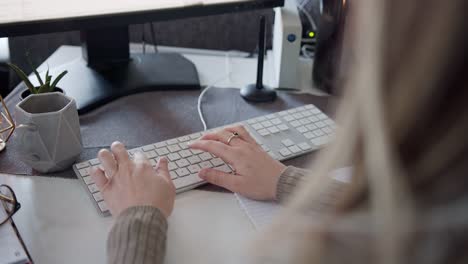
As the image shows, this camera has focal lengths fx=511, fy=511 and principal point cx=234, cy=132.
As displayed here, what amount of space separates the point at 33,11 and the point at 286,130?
0.39 metres

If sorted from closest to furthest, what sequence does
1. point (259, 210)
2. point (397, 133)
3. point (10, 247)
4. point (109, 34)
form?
1. point (397, 133)
2. point (10, 247)
3. point (259, 210)
4. point (109, 34)

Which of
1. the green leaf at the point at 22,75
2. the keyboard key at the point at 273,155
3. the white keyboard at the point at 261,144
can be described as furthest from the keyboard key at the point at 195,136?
the green leaf at the point at 22,75

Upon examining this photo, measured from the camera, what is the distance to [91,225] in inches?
22.9

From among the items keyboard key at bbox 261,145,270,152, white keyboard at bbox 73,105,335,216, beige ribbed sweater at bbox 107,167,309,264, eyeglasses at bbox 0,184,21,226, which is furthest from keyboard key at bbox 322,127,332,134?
eyeglasses at bbox 0,184,21,226

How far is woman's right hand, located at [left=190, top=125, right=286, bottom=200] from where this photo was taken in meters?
0.63

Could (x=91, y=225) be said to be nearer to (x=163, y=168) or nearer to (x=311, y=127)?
(x=163, y=168)

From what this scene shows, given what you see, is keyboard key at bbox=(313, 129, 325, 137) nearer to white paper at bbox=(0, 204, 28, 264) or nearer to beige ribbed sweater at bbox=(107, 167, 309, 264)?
beige ribbed sweater at bbox=(107, 167, 309, 264)

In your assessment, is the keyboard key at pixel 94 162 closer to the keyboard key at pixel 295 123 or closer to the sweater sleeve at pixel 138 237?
the sweater sleeve at pixel 138 237

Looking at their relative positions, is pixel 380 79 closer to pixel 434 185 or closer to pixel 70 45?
pixel 434 185

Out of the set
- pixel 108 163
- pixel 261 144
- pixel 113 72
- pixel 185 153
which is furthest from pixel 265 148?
pixel 113 72

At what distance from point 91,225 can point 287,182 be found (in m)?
0.24

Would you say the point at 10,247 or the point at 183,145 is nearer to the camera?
the point at 10,247

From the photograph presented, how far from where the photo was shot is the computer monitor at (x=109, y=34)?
0.70m

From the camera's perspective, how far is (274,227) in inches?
15.5
